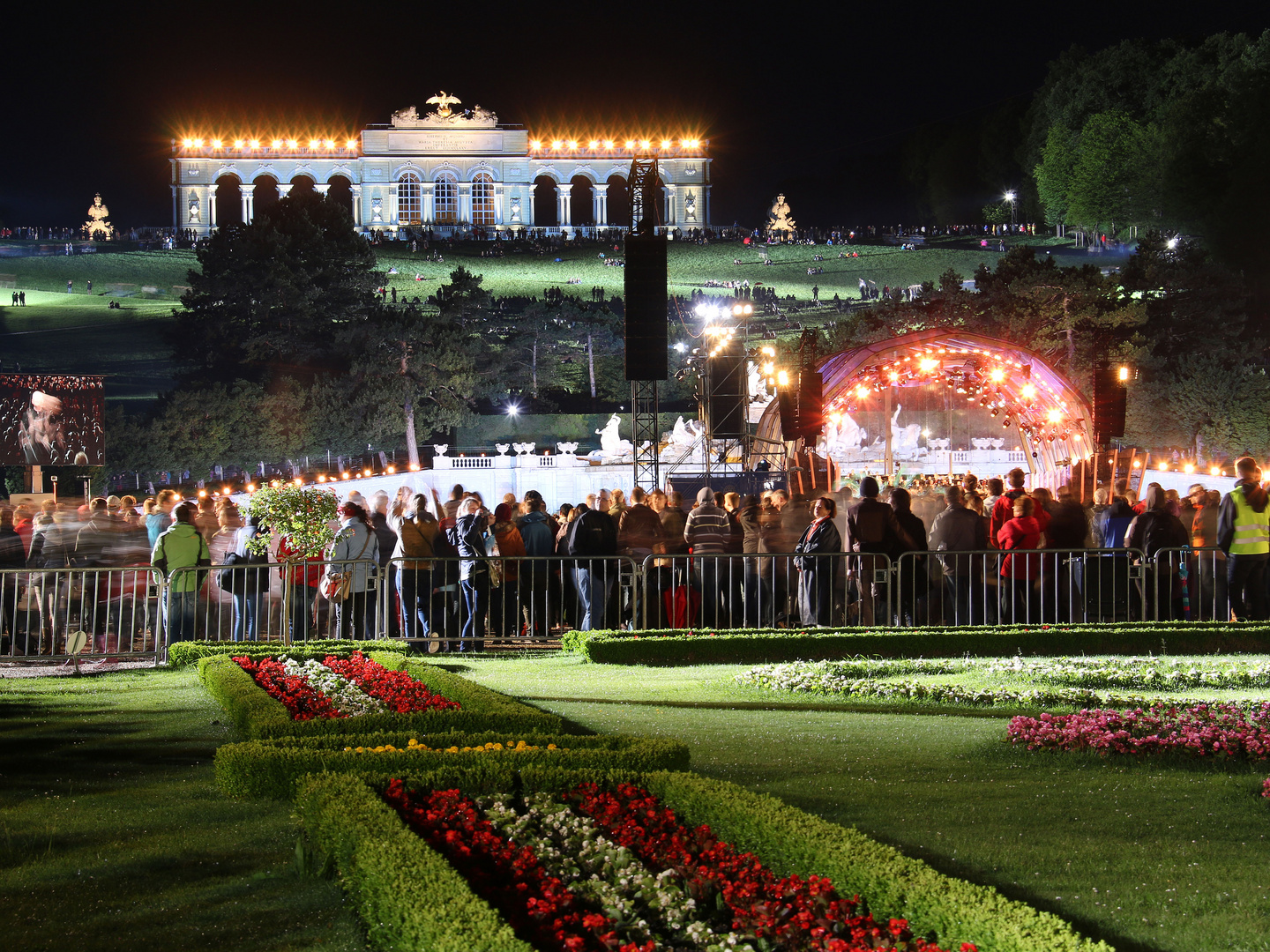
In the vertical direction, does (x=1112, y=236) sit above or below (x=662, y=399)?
above

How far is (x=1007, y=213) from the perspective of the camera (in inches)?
2943

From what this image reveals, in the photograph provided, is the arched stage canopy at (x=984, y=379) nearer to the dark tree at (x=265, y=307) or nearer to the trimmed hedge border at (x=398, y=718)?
the trimmed hedge border at (x=398, y=718)

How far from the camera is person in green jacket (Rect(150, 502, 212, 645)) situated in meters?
10.4

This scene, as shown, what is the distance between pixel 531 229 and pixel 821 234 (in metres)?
16.8

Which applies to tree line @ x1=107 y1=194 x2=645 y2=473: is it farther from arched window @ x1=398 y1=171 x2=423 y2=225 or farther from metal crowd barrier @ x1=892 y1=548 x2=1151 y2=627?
metal crowd barrier @ x1=892 y1=548 x2=1151 y2=627

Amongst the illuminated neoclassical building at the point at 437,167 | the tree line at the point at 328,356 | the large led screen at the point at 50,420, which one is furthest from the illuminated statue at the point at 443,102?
the large led screen at the point at 50,420

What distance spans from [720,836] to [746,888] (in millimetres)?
597

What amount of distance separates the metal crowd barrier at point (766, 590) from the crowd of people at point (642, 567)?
20 millimetres

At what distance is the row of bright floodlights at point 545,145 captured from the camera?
88688 mm

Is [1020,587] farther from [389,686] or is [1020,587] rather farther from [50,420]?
[50,420]

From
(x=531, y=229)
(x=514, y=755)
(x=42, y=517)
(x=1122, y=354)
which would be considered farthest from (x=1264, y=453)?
(x=531, y=229)

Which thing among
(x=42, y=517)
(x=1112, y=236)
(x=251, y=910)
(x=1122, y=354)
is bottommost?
(x=251, y=910)

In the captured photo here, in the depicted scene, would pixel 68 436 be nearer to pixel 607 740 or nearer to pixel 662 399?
pixel 607 740

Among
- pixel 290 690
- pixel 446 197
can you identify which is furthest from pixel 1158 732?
pixel 446 197
